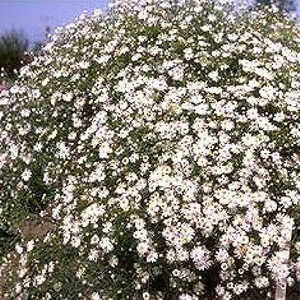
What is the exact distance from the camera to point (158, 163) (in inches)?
197

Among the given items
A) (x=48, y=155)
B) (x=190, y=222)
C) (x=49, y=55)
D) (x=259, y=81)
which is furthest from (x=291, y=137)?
(x=49, y=55)

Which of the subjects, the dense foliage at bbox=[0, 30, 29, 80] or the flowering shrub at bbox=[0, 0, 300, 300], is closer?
the flowering shrub at bbox=[0, 0, 300, 300]

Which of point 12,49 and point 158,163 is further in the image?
point 12,49

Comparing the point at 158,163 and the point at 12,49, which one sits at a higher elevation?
the point at 12,49

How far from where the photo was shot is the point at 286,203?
4.81 m

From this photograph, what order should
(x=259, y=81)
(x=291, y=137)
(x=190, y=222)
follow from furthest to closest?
(x=259, y=81), (x=291, y=137), (x=190, y=222)

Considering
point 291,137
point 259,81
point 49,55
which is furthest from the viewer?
point 49,55

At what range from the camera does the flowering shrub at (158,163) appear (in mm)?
4727

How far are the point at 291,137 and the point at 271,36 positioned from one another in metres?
1.68

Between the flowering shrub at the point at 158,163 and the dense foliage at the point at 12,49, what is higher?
the dense foliage at the point at 12,49

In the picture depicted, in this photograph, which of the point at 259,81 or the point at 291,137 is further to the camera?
the point at 259,81

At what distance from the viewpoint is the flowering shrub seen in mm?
4727

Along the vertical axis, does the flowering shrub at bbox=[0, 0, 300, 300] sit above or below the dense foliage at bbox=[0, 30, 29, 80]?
below

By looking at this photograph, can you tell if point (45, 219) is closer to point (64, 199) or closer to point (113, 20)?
point (64, 199)
